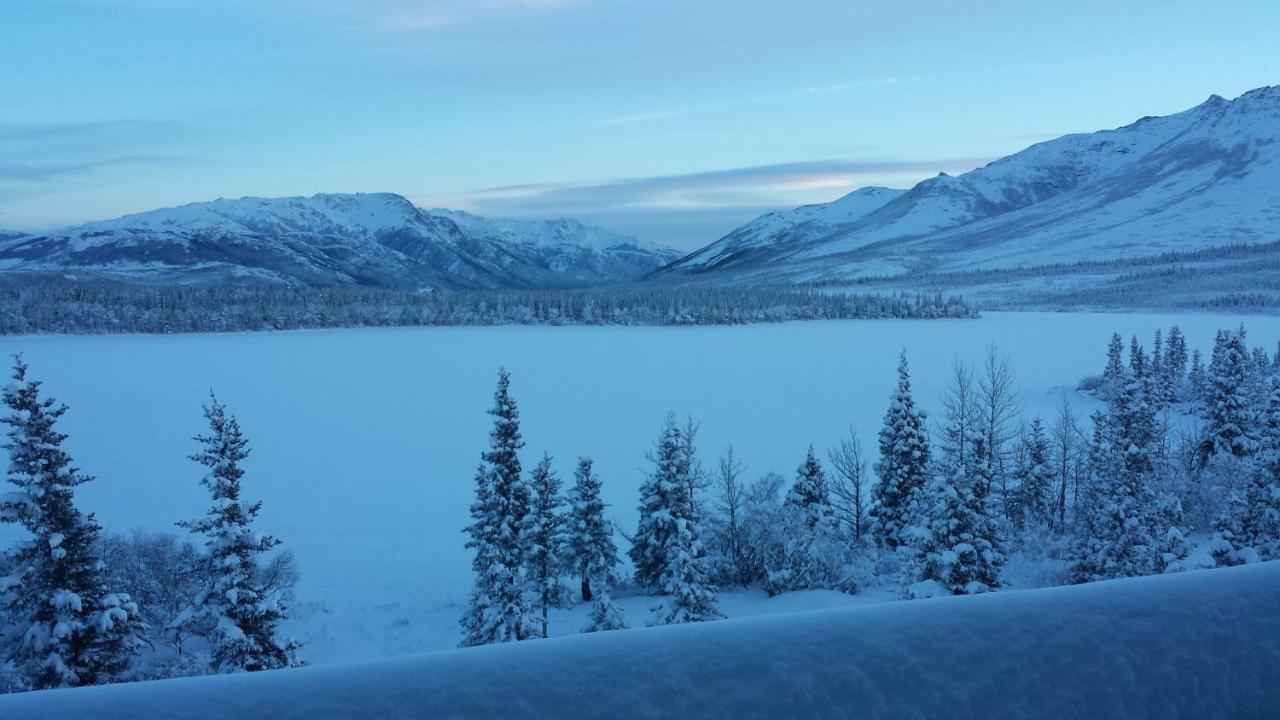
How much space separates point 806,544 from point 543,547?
664 cm

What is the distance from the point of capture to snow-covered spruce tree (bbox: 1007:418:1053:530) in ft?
80.5

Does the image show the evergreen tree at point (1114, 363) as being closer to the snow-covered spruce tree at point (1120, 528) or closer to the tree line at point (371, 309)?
the snow-covered spruce tree at point (1120, 528)

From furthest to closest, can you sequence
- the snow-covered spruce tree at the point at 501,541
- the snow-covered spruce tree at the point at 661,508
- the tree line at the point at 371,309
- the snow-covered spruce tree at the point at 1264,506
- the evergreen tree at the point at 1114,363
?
1. the tree line at the point at 371,309
2. the evergreen tree at the point at 1114,363
3. the snow-covered spruce tree at the point at 661,508
4. the snow-covered spruce tree at the point at 501,541
5. the snow-covered spruce tree at the point at 1264,506

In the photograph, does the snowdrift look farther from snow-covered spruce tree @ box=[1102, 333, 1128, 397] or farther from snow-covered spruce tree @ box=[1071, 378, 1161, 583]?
snow-covered spruce tree @ box=[1102, 333, 1128, 397]

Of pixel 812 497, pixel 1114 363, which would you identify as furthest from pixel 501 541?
pixel 1114 363

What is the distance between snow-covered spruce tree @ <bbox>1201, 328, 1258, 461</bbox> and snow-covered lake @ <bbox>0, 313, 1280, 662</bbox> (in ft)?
49.5

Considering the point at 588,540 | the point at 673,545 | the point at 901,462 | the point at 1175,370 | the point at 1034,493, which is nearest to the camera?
the point at 673,545

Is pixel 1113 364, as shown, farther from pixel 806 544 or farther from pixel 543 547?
pixel 543 547

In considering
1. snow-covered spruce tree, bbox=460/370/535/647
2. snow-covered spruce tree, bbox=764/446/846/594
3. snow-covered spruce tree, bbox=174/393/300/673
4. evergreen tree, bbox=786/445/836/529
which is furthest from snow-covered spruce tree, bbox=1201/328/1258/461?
snow-covered spruce tree, bbox=174/393/300/673

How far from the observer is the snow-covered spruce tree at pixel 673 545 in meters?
16.6

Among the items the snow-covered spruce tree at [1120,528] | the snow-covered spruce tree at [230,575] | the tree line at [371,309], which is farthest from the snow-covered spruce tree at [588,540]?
the tree line at [371,309]

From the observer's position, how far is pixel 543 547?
60.3 ft

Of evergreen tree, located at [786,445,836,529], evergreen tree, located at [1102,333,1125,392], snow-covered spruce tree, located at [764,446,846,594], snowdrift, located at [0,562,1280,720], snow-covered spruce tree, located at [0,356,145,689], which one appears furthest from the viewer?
evergreen tree, located at [1102,333,1125,392]

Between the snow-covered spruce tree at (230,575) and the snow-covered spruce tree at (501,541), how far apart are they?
501cm
